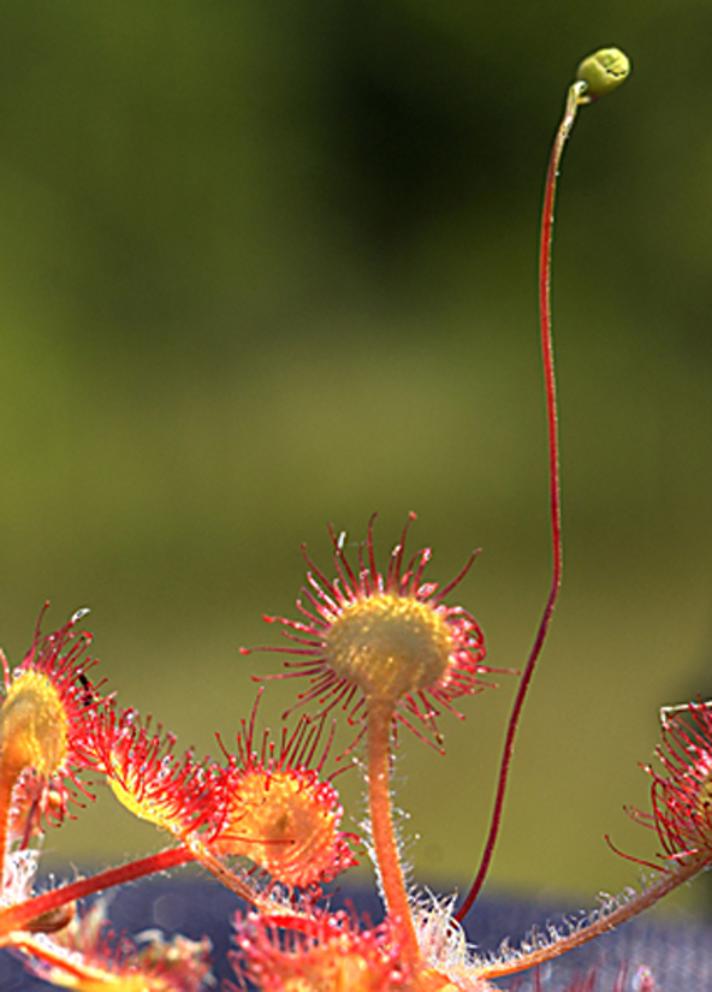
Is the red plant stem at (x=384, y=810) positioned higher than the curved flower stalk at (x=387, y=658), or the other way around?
the curved flower stalk at (x=387, y=658)

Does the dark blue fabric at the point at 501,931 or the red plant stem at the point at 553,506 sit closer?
the red plant stem at the point at 553,506

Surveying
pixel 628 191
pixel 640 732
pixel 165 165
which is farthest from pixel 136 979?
pixel 628 191

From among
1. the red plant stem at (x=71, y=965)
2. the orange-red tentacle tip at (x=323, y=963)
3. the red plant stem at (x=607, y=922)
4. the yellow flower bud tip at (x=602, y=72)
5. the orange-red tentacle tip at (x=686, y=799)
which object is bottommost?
the red plant stem at (x=607, y=922)

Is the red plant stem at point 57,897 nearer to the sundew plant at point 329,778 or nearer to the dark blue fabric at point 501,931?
the sundew plant at point 329,778

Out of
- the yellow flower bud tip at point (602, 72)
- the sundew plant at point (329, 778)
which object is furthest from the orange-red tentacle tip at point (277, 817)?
the yellow flower bud tip at point (602, 72)

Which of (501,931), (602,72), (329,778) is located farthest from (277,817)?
(501,931)

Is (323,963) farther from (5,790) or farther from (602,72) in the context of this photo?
(602,72)
